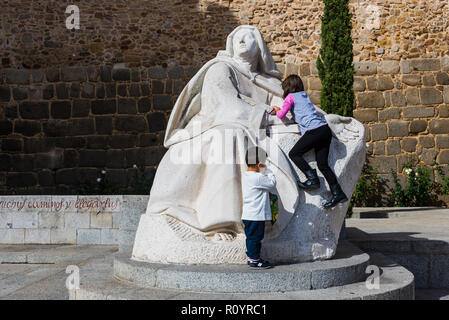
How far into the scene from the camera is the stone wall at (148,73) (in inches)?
441

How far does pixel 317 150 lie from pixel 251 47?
1059 millimetres

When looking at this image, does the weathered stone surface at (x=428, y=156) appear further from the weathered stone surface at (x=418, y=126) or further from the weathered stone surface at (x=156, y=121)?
the weathered stone surface at (x=156, y=121)

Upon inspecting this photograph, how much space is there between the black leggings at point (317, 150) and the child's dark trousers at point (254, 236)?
23.7 inches

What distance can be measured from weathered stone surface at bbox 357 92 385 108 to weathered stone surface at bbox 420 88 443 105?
0.87m

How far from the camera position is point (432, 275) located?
4.50 m

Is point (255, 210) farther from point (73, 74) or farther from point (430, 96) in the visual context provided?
point (430, 96)

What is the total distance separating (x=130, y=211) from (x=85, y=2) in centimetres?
789

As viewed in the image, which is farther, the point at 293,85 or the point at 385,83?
the point at 385,83

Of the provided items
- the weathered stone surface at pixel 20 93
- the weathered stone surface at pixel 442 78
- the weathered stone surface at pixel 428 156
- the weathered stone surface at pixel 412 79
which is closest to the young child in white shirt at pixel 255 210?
the weathered stone surface at pixel 428 156

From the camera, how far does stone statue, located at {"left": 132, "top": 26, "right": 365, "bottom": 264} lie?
3410 millimetres

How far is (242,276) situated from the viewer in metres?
3.04

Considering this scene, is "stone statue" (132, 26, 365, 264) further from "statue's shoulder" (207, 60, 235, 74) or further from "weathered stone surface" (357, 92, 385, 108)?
"weathered stone surface" (357, 92, 385, 108)

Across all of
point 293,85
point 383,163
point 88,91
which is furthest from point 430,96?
point 293,85
